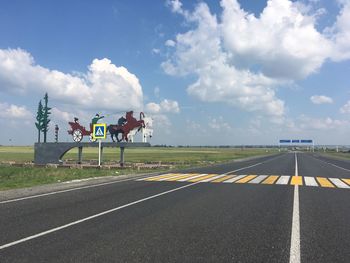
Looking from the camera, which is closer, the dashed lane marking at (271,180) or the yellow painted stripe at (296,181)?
the dashed lane marking at (271,180)

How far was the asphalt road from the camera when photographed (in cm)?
598

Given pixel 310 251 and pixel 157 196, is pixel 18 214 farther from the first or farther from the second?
pixel 310 251

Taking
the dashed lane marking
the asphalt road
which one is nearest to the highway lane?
the asphalt road

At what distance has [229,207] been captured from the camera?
10812 mm

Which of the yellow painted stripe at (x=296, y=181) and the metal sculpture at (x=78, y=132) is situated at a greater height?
the metal sculpture at (x=78, y=132)

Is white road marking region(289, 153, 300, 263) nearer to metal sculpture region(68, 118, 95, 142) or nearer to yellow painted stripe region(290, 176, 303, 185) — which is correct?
yellow painted stripe region(290, 176, 303, 185)

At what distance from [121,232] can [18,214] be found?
3525 millimetres

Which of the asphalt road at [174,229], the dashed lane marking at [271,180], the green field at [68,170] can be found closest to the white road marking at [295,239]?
the asphalt road at [174,229]

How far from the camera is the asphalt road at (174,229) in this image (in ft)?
19.6

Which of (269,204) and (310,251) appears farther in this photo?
(269,204)

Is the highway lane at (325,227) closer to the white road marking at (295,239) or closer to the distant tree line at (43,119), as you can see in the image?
the white road marking at (295,239)

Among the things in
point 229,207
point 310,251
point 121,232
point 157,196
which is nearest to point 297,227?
point 310,251

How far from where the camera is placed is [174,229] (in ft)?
25.6

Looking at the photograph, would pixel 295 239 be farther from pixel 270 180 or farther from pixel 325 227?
pixel 270 180
